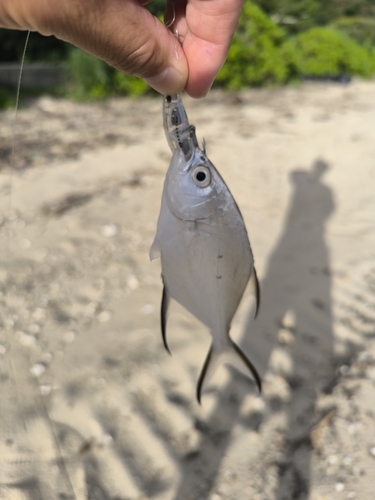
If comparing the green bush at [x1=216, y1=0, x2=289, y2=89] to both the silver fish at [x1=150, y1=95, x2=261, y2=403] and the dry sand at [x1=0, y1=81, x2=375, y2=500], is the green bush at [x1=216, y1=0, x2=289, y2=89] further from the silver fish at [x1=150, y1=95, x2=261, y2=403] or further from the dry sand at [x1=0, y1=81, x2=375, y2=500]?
the silver fish at [x1=150, y1=95, x2=261, y2=403]

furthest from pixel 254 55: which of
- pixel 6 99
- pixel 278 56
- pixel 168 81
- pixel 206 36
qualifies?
pixel 168 81

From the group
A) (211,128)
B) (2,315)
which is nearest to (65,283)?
(2,315)

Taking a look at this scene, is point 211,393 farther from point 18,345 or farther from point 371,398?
point 18,345

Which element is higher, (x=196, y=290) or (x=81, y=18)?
(x=81, y=18)

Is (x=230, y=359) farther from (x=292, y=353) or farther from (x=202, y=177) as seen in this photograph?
(x=292, y=353)

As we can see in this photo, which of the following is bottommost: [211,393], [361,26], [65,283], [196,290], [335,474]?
[361,26]

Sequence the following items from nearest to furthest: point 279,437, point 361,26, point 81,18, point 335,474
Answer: point 81,18, point 335,474, point 279,437, point 361,26

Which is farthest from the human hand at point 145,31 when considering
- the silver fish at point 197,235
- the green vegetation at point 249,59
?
the green vegetation at point 249,59
